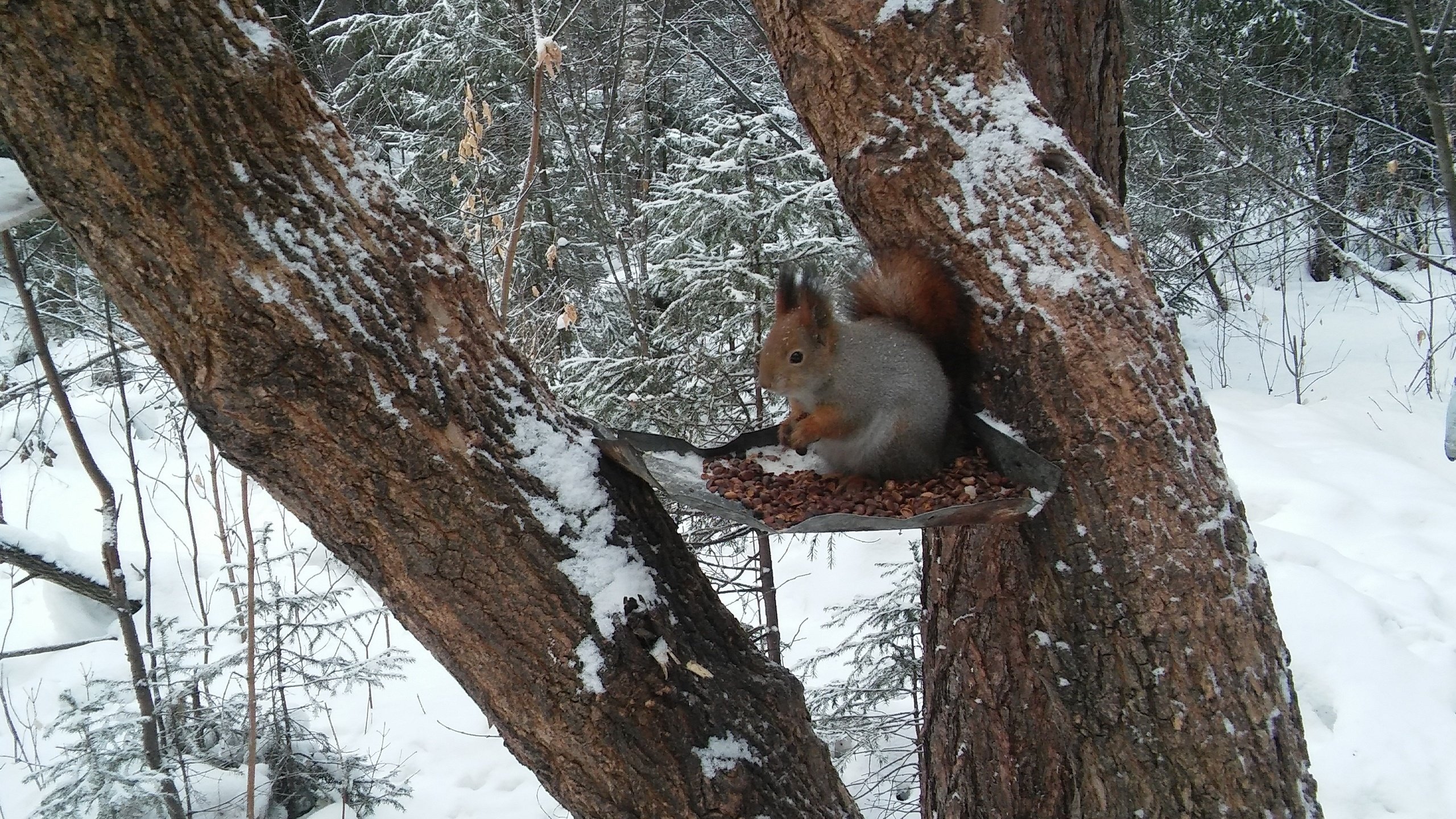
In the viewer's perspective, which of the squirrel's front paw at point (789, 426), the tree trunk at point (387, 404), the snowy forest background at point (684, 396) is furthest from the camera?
the snowy forest background at point (684, 396)

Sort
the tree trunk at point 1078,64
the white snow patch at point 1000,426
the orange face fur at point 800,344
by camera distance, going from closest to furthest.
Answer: the white snow patch at point 1000,426
the orange face fur at point 800,344
the tree trunk at point 1078,64

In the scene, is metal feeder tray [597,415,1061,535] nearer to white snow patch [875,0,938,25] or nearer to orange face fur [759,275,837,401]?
orange face fur [759,275,837,401]

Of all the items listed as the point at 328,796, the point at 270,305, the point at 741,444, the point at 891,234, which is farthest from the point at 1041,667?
the point at 328,796

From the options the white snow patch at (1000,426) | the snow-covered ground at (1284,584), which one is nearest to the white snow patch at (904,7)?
the white snow patch at (1000,426)

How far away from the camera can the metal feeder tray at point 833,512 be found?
1280 mm

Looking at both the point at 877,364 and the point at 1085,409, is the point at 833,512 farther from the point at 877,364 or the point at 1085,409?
the point at 1085,409

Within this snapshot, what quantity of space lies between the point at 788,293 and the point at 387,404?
0.77 metres

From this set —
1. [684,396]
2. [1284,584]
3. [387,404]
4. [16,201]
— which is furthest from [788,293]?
[1284,584]

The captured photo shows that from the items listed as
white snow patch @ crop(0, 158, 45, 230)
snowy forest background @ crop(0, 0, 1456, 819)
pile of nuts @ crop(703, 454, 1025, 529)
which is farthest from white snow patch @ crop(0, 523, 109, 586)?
pile of nuts @ crop(703, 454, 1025, 529)

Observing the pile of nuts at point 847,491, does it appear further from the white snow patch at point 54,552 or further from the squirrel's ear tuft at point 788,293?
the white snow patch at point 54,552

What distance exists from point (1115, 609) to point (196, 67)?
5.32 ft

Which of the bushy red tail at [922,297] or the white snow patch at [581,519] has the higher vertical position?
the bushy red tail at [922,297]

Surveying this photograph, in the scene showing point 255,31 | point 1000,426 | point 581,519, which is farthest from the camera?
point 1000,426

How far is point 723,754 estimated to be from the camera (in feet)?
4.99
